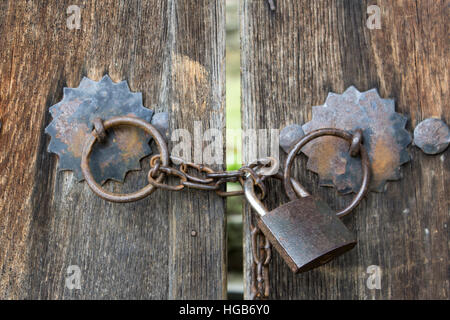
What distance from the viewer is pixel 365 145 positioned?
833 millimetres

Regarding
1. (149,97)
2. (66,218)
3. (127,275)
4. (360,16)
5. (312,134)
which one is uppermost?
(360,16)

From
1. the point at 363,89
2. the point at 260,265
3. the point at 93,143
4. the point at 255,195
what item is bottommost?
the point at 260,265

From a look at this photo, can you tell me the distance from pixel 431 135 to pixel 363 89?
0.15 meters

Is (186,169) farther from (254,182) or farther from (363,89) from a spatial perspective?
(363,89)

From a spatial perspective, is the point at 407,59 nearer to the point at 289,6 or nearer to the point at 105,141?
the point at 289,6

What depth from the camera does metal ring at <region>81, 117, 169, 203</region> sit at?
2.57 ft

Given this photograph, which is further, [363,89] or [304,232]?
[363,89]

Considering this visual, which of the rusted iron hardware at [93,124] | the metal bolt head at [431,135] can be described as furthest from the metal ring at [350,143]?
the rusted iron hardware at [93,124]

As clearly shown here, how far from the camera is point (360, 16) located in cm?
86

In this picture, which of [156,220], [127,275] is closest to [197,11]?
[156,220]

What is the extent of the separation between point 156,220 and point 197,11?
0.41 m

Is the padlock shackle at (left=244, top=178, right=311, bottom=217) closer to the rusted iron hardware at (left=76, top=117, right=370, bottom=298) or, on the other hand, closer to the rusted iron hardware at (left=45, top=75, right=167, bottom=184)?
the rusted iron hardware at (left=76, top=117, right=370, bottom=298)

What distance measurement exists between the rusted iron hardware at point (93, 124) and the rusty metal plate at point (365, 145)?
1.00ft

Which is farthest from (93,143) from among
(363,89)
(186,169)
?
(363,89)
